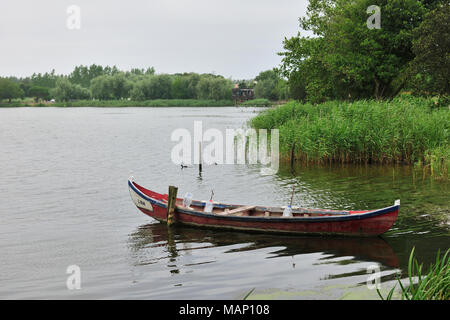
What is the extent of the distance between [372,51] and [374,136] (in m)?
17.3

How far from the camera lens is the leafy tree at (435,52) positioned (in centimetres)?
2933

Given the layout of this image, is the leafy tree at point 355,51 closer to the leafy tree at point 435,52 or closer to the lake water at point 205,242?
the leafy tree at point 435,52

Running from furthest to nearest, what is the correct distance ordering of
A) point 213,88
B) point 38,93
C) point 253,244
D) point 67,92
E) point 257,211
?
point 38,93 < point 67,92 < point 213,88 < point 257,211 < point 253,244

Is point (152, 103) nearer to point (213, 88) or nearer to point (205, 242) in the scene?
point (213, 88)

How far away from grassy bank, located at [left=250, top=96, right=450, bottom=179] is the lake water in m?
1.06

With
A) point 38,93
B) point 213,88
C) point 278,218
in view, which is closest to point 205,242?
point 278,218

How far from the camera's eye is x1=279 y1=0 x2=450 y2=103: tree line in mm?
30594

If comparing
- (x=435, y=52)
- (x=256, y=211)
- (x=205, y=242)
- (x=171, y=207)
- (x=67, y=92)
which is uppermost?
(x=67, y=92)

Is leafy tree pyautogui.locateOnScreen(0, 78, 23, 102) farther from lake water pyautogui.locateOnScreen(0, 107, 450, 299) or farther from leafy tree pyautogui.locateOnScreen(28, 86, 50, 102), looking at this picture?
lake water pyautogui.locateOnScreen(0, 107, 450, 299)

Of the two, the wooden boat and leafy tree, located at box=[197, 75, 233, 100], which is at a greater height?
leafy tree, located at box=[197, 75, 233, 100]

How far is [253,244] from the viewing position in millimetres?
14227

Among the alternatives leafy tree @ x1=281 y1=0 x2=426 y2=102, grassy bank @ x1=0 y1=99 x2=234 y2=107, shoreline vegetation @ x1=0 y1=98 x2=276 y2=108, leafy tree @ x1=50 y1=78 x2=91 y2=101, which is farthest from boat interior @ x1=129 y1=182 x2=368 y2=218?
leafy tree @ x1=50 y1=78 x2=91 y2=101
